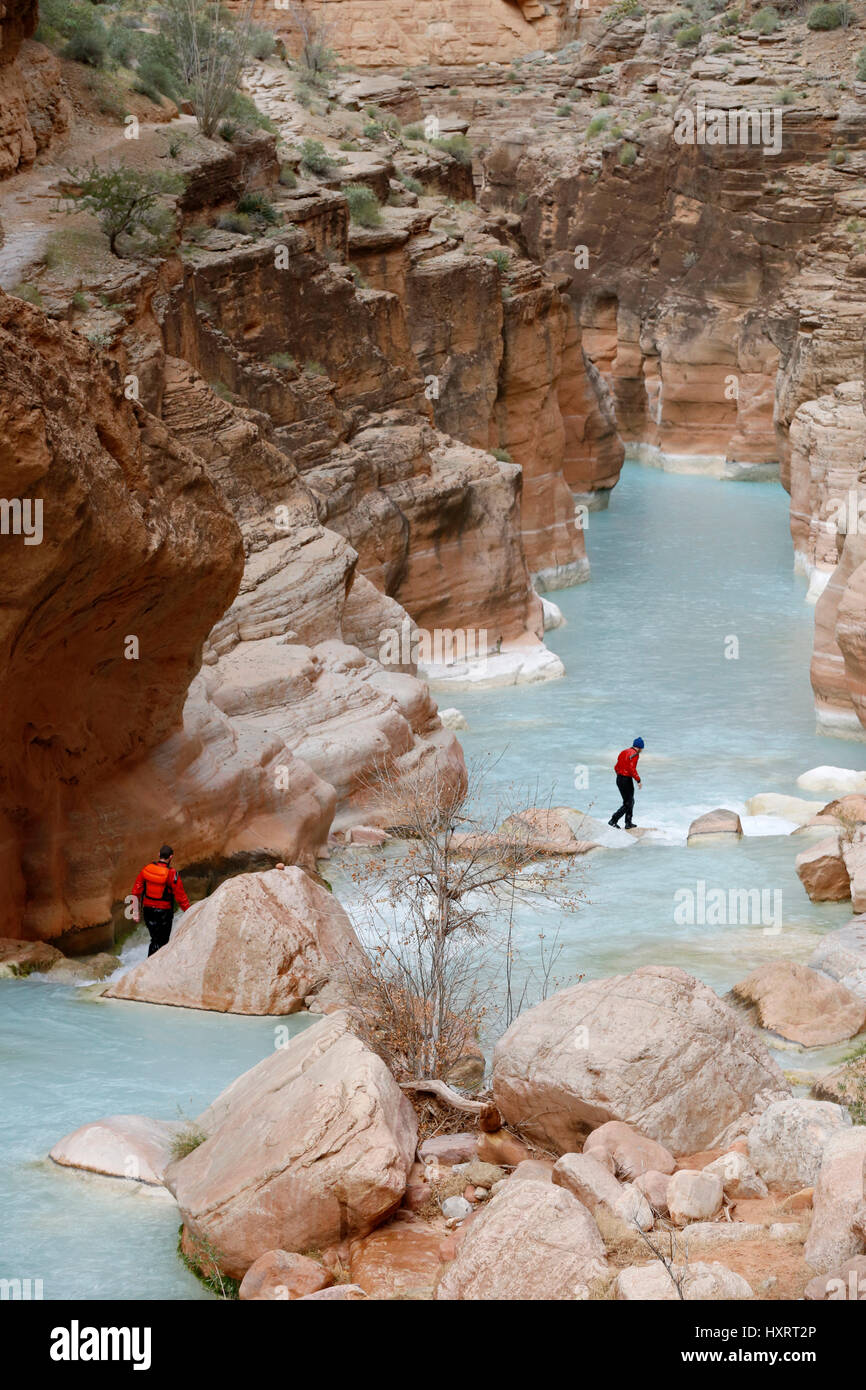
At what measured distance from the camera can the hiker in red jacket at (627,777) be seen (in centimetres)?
1739

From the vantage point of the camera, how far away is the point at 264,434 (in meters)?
20.3

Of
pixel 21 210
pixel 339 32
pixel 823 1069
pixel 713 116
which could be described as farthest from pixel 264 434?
pixel 339 32

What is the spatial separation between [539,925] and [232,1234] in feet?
25.5

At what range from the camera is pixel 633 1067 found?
25.1ft

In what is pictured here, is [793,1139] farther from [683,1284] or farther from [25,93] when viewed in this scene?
[25,93]

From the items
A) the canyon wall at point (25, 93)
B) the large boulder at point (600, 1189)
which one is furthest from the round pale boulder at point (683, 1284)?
the canyon wall at point (25, 93)

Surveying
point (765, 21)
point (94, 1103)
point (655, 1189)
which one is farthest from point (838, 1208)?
point (765, 21)

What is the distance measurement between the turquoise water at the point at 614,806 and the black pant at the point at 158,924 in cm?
65

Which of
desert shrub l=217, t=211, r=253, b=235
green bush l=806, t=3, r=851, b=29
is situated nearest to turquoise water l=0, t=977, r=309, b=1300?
desert shrub l=217, t=211, r=253, b=235

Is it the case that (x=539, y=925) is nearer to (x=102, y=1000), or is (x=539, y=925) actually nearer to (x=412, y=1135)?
(x=102, y=1000)

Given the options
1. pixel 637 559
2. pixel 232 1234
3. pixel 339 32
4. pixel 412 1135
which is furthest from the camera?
pixel 339 32

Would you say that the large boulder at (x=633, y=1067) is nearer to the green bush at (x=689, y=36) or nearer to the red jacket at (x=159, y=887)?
the red jacket at (x=159, y=887)
